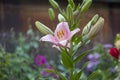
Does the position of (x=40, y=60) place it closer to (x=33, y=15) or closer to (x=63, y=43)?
(x=33, y=15)

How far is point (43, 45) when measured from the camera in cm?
331

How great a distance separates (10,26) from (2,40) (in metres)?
0.27

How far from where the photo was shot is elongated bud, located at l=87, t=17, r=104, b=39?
1.20 metres

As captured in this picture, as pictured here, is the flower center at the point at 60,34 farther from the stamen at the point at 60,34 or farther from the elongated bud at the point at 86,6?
the elongated bud at the point at 86,6

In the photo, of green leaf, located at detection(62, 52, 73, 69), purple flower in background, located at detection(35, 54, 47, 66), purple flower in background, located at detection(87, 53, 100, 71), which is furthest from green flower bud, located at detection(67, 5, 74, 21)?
purple flower in background, located at detection(87, 53, 100, 71)

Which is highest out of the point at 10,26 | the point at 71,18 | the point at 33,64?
the point at 10,26

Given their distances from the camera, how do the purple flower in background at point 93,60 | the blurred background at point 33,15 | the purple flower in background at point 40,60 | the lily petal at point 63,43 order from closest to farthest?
the lily petal at point 63,43 < the purple flower in background at point 40,60 < the purple flower in background at point 93,60 < the blurred background at point 33,15

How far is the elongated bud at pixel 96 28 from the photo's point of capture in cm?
120

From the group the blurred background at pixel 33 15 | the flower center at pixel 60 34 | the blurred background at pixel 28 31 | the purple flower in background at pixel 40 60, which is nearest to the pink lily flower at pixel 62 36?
the flower center at pixel 60 34

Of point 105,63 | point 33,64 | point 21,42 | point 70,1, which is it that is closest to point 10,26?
point 21,42

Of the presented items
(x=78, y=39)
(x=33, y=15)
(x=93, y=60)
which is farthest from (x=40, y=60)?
(x=78, y=39)

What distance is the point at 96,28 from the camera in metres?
1.21

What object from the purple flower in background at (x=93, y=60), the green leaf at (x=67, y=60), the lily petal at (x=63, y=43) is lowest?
the green leaf at (x=67, y=60)

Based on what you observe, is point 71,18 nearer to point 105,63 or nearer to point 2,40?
point 105,63
